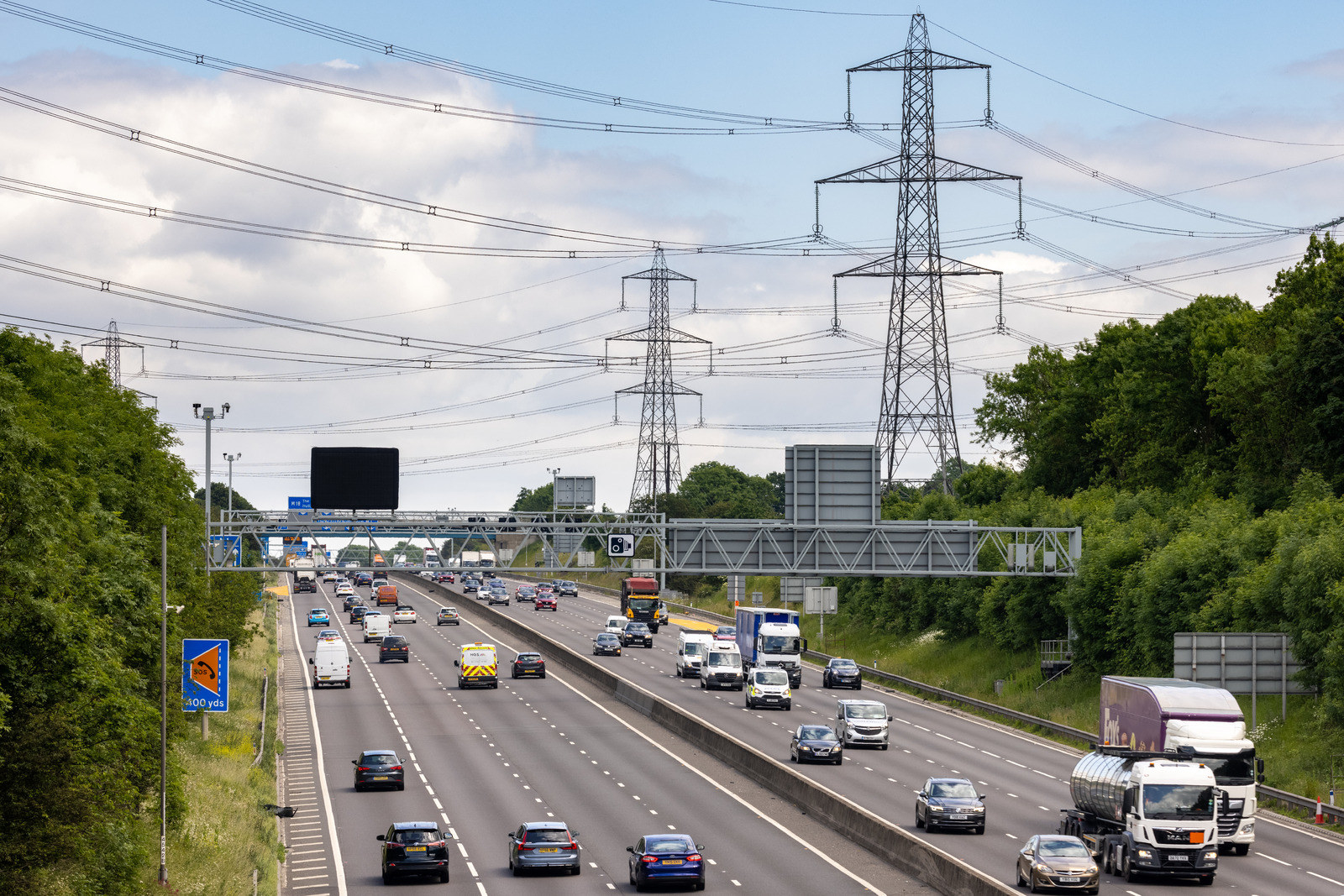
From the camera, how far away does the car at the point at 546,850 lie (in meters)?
39.3

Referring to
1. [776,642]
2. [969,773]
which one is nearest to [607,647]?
[776,642]

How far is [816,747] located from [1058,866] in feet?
78.9

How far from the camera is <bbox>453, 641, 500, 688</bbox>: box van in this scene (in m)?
86.8

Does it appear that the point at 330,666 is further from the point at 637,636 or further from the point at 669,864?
the point at 669,864

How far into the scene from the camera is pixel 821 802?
47.5 m

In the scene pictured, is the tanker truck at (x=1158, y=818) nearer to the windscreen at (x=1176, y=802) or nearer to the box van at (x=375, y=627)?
the windscreen at (x=1176, y=802)

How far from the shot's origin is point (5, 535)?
34.4 m

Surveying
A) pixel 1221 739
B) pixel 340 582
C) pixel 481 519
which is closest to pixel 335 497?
pixel 481 519

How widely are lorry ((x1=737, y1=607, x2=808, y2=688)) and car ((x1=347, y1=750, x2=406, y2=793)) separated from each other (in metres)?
37.8

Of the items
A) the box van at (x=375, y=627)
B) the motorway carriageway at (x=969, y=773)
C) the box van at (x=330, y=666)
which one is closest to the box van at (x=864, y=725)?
the motorway carriageway at (x=969, y=773)

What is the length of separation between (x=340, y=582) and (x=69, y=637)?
14984 cm

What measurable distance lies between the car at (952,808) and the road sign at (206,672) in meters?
18.4

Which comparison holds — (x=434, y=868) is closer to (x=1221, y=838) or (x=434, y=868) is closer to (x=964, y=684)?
(x=1221, y=838)

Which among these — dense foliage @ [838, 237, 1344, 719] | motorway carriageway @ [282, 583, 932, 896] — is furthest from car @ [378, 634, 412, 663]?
dense foliage @ [838, 237, 1344, 719]
